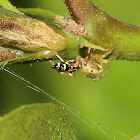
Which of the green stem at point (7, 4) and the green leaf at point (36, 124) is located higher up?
the green stem at point (7, 4)

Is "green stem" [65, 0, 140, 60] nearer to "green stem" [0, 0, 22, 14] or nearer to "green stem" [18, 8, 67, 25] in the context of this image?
"green stem" [18, 8, 67, 25]

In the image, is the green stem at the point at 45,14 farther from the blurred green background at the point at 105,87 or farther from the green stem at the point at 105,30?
the blurred green background at the point at 105,87

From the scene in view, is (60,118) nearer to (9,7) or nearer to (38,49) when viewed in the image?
(38,49)

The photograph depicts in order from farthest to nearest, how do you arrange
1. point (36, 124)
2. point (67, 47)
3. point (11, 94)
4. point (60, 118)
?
point (11, 94) → point (67, 47) → point (60, 118) → point (36, 124)

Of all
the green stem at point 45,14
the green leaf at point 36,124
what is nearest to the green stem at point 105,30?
the green stem at point 45,14

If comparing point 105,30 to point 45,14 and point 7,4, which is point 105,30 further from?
point 7,4

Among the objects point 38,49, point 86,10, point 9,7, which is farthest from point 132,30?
point 9,7

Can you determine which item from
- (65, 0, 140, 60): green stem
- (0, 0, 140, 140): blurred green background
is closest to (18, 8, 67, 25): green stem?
(65, 0, 140, 60): green stem

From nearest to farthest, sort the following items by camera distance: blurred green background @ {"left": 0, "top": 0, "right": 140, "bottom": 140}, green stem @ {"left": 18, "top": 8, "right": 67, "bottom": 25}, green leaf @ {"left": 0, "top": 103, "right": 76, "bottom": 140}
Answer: green leaf @ {"left": 0, "top": 103, "right": 76, "bottom": 140}, green stem @ {"left": 18, "top": 8, "right": 67, "bottom": 25}, blurred green background @ {"left": 0, "top": 0, "right": 140, "bottom": 140}
